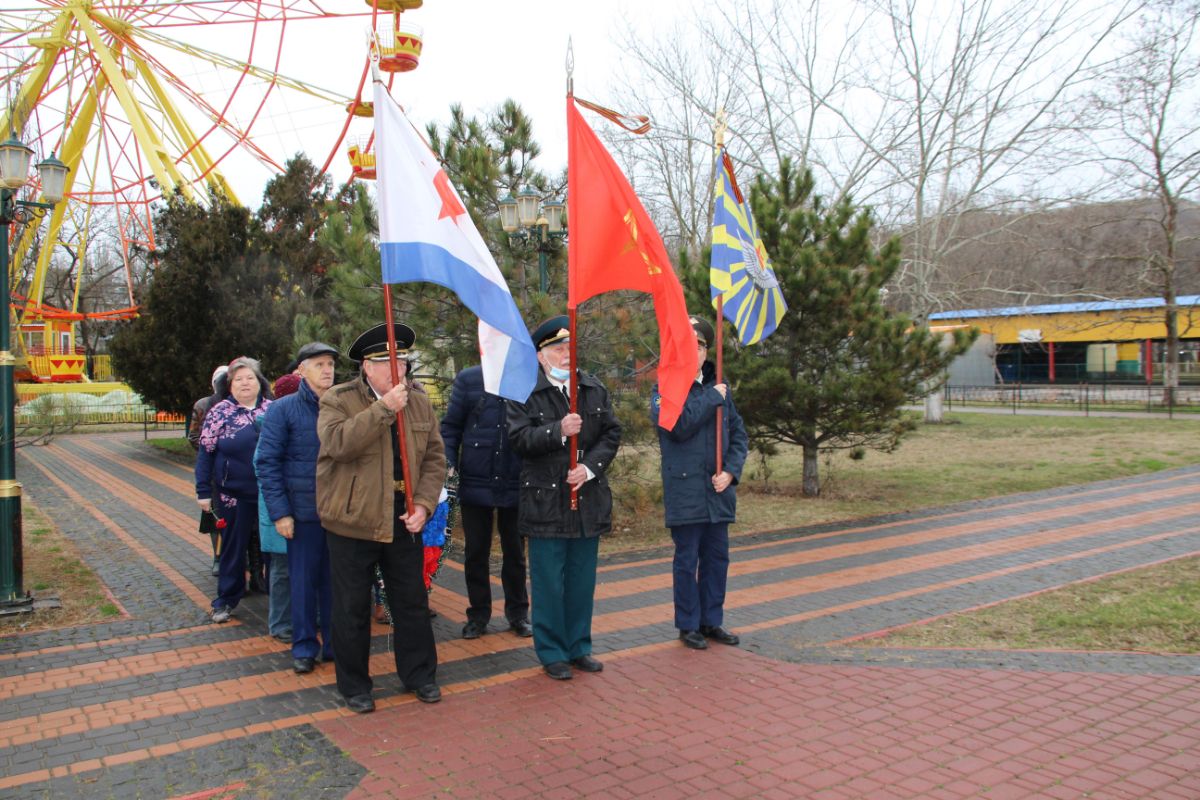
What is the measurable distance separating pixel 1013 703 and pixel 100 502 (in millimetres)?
12163

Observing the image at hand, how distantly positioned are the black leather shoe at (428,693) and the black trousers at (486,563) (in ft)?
3.83

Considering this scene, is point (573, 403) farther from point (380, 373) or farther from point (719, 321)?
point (719, 321)

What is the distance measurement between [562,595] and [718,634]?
1.24 metres

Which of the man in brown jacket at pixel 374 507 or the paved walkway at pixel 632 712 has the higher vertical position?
the man in brown jacket at pixel 374 507

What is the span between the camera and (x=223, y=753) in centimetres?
399

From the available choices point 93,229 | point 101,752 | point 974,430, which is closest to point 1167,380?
point 974,430

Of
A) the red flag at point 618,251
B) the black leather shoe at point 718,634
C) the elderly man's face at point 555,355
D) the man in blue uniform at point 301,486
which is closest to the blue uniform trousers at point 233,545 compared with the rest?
the man in blue uniform at point 301,486

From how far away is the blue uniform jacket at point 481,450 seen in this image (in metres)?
5.66

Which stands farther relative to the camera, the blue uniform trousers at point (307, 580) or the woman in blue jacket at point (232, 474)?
the woman in blue jacket at point (232, 474)

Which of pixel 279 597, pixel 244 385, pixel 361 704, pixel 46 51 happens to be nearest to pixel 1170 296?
pixel 244 385

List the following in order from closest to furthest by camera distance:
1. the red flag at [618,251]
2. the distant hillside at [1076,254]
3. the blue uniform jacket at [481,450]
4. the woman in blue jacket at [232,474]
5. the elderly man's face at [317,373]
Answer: the red flag at [618,251] → the elderly man's face at [317,373] → the blue uniform jacket at [481,450] → the woman in blue jacket at [232,474] → the distant hillside at [1076,254]

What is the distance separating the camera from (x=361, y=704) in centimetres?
448

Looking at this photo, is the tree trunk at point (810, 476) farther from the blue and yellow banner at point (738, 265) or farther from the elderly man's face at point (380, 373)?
the elderly man's face at point (380, 373)

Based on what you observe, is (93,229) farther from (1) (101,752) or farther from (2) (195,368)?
(1) (101,752)
